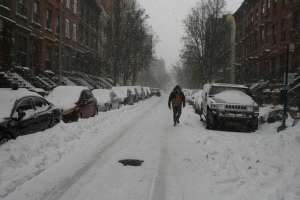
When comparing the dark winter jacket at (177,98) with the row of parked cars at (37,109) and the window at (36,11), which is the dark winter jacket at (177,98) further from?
the window at (36,11)

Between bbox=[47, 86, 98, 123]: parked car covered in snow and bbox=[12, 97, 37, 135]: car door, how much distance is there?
3.34 meters

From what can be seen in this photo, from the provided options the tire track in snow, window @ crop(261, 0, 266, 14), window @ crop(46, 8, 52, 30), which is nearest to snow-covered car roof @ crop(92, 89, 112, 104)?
window @ crop(46, 8, 52, 30)

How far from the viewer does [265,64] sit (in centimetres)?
3578

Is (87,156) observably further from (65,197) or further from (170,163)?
(65,197)

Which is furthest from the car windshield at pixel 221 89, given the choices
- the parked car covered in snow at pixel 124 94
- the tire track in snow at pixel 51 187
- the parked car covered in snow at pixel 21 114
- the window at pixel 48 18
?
the window at pixel 48 18

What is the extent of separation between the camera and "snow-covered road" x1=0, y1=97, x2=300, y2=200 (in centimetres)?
565

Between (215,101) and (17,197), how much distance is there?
10.1m

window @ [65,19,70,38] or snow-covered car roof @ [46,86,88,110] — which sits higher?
window @ [65,19,70,38]

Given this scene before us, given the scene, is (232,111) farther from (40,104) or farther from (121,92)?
(121,92)

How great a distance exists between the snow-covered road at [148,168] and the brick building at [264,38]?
50.2ft

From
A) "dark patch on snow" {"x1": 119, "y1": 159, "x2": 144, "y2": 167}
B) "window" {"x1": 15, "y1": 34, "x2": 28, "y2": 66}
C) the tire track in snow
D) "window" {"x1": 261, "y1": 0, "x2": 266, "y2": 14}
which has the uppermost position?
"window" {"x1": 261, "y1": 0, "x2": 266, "y2": 14}

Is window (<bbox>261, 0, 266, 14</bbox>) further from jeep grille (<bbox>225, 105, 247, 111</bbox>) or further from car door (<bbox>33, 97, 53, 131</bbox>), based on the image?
car door (<bbox>33, 97, 53, 131</bbox>)

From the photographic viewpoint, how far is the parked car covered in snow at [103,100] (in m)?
20.3

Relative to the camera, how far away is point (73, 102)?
48.4 feet
